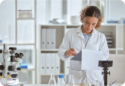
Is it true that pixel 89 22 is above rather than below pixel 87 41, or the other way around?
above

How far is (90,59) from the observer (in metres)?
1.79

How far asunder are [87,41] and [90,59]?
10.0 inches

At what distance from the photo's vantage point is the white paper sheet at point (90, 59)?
176 cm

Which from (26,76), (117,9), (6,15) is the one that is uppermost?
(117,9)

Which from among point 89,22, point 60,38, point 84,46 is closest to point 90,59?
point 84,46

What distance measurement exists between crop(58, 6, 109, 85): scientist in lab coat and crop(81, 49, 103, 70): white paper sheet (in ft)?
0.39

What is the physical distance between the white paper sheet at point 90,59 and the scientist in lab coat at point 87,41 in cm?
12

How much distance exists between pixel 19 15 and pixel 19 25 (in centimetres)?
39

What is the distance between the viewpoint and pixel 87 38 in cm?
198

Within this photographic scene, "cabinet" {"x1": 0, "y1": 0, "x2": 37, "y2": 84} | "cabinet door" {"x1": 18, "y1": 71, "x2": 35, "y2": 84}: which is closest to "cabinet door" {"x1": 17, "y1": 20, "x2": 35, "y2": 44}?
"cabinet" {"x1": 0, "y1": 0, "x2": 37, "y2": 84}

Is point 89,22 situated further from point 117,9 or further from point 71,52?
point 117,9

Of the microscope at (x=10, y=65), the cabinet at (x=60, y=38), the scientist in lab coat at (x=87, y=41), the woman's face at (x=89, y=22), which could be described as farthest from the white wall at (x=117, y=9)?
the microscope at (x=10, y=65)

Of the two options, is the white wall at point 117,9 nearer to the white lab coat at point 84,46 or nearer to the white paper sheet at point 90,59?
the white lab coat at point 84,46

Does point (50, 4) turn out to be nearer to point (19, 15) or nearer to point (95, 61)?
point (19, 15)
